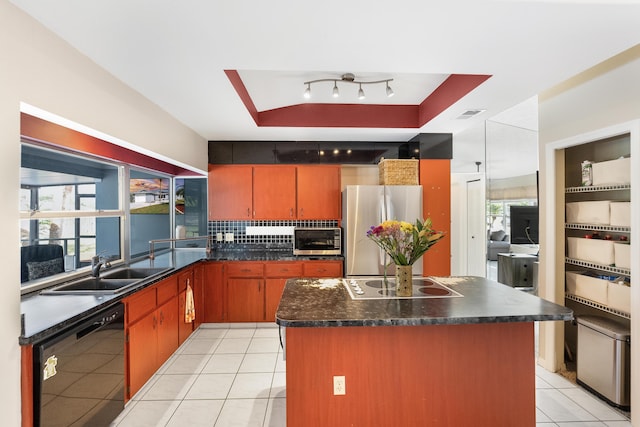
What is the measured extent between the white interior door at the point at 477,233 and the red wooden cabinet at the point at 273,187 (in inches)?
121

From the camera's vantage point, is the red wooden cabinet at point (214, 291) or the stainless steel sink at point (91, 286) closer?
the stainless steel sink at point (91, 286)

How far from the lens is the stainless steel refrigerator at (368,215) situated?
3.99 meters

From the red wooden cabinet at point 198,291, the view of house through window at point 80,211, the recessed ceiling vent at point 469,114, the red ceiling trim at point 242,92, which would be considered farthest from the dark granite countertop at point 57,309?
the recessed ceiling vent at point 469,114

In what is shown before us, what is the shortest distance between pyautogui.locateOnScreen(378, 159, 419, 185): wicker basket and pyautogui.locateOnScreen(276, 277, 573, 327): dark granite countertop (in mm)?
2031

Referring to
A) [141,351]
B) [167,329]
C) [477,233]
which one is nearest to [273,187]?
[167,329]

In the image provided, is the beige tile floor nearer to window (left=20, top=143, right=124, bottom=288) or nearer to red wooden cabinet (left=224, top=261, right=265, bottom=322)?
red wooden cabinet (left=224, top=261, right=265, bottom=322)

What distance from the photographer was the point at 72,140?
246cm

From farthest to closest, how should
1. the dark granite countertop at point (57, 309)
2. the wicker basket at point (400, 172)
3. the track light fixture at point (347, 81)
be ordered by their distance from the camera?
the wicker basket at point (400, 172)
the track light fixture at point (347, 81)
the dark granite countertop at point (57, 309)

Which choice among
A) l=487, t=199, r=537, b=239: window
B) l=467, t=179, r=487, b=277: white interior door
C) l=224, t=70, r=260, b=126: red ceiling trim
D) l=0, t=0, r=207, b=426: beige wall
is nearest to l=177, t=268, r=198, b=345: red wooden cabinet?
l=0, t=0, r=207, b=426: beige wall

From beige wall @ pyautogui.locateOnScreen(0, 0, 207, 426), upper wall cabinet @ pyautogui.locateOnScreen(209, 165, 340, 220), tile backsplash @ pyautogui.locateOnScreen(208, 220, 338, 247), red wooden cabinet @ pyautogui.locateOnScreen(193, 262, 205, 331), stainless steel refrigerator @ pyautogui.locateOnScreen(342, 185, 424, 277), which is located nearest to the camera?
beige wall @ pyautogui.locateOnScreen(0, 0, 207, 426)

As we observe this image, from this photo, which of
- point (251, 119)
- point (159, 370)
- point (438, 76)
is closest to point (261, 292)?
point (159, 370)

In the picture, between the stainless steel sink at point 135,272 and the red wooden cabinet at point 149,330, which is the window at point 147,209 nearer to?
the stainless steel sink at point 135,272

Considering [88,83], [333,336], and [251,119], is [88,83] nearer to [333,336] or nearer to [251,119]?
[251,119]

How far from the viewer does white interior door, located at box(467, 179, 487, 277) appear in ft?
17.4
